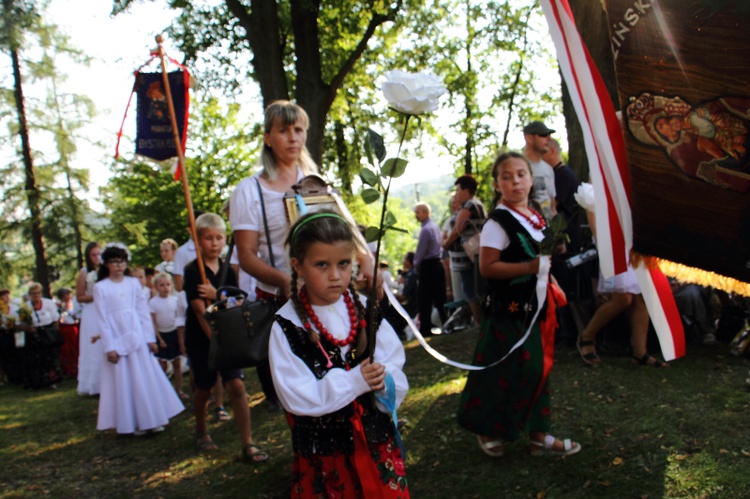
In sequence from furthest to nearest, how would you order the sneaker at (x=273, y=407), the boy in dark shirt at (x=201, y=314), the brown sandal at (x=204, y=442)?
the sneaker at (x=273, y=407) → the brown sandal at (x=204, y=442) → the boy in dark shirt at (x=201, y=314)

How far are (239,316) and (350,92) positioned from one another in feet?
63.3

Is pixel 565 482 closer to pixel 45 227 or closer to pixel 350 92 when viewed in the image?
pixel 350 92

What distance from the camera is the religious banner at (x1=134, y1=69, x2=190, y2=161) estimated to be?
5.02 metres

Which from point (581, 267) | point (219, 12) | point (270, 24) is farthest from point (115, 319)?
point (219, 12)

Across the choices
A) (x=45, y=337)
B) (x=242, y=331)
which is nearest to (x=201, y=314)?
(x=242, y=331)

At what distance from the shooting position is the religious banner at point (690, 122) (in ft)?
6.71

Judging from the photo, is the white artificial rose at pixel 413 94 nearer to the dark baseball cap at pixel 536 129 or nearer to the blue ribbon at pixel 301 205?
the blue ribbon at pixel 301 205

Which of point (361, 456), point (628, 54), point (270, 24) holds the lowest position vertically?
point (361, 456)

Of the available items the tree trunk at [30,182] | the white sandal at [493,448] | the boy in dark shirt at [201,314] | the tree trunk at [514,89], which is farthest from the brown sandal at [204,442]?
the tree trunk at [514,89]

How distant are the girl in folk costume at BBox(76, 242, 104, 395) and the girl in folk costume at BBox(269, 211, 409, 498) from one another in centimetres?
672

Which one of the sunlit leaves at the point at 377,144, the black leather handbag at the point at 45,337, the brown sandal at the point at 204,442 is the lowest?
the brown sandal at the point at 204,442

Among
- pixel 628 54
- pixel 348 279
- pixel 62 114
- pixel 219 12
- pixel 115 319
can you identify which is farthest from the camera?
pixel 62 114

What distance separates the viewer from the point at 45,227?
1049 inches

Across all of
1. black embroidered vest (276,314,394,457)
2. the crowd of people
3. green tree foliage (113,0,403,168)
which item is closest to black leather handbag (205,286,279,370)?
the crowd of people
